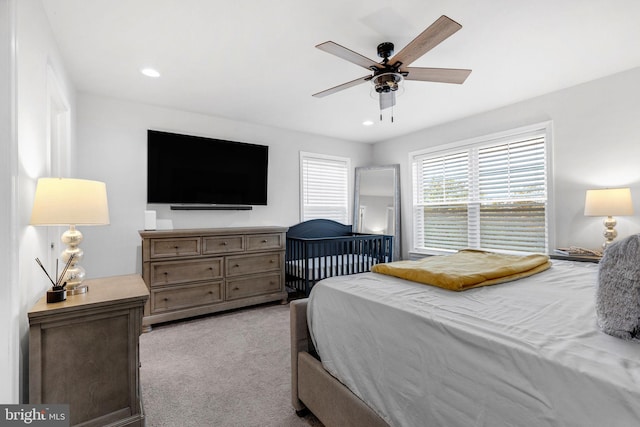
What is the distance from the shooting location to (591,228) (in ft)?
10.0

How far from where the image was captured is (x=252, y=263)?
143 inches

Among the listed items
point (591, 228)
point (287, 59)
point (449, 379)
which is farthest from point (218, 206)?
point (591, 228)

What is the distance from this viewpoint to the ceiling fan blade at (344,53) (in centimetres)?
182

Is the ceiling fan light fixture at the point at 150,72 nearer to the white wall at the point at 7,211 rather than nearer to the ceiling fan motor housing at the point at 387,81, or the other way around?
the white wall at the point at 7,211

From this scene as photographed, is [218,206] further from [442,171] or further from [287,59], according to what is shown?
[442,171]

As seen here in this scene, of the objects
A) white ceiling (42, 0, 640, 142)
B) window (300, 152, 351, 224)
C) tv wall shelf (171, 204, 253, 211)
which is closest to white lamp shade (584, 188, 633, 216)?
white ceiling (42, 0, 640, 142)

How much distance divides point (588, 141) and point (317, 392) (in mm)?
3589

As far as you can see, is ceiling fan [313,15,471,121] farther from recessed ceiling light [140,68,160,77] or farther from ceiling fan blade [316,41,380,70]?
recessed ceiling light [140,68,160,77]

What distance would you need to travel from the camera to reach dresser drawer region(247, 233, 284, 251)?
11.9 feet

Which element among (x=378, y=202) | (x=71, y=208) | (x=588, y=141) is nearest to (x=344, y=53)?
(x=71, y=208)

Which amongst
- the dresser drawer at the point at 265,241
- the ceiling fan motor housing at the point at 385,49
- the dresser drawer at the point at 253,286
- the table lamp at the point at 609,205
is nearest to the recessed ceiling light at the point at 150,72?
the dresser drawer at the point at 265,241

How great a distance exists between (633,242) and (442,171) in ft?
12.1

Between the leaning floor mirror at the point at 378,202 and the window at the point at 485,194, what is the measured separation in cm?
31

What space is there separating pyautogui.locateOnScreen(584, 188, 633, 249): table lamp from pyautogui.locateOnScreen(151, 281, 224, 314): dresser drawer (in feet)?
12.6
